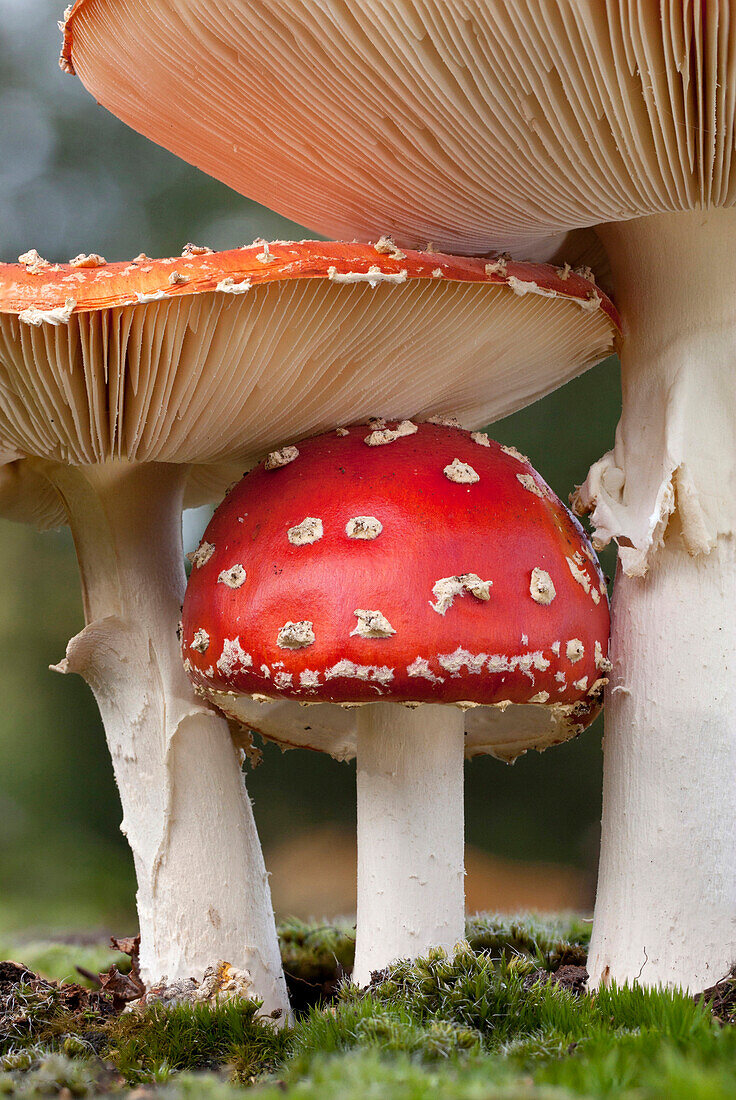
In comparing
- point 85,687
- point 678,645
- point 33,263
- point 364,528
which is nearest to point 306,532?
point 364,528

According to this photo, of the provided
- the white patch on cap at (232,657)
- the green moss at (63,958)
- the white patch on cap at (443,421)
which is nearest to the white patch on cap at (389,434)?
the white patch on cap at (443,421)

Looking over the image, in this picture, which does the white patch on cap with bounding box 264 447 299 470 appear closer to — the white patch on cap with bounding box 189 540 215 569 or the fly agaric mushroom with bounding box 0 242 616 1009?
the fly agaric mushroom with bounding box 0 242 616 1009

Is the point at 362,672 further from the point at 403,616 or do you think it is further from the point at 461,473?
the point at 461,473

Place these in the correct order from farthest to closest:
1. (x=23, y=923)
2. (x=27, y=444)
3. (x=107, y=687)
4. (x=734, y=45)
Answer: (x=23, y=923)
(x=107, y=687)
(x=27, y=444)
(x=734, y=45)

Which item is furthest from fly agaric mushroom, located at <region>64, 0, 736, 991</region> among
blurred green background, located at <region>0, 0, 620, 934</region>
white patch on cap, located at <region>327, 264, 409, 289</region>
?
blurred green background, located at <region>0, 0, 620, 934</region>

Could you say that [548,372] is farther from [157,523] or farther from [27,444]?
[27,444]

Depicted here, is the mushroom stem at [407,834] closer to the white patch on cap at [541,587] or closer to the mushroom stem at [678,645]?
the mushroom stem at [678,645]

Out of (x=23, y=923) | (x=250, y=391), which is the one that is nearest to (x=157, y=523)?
(x=250, y=391)

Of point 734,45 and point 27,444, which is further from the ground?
point 734,45
